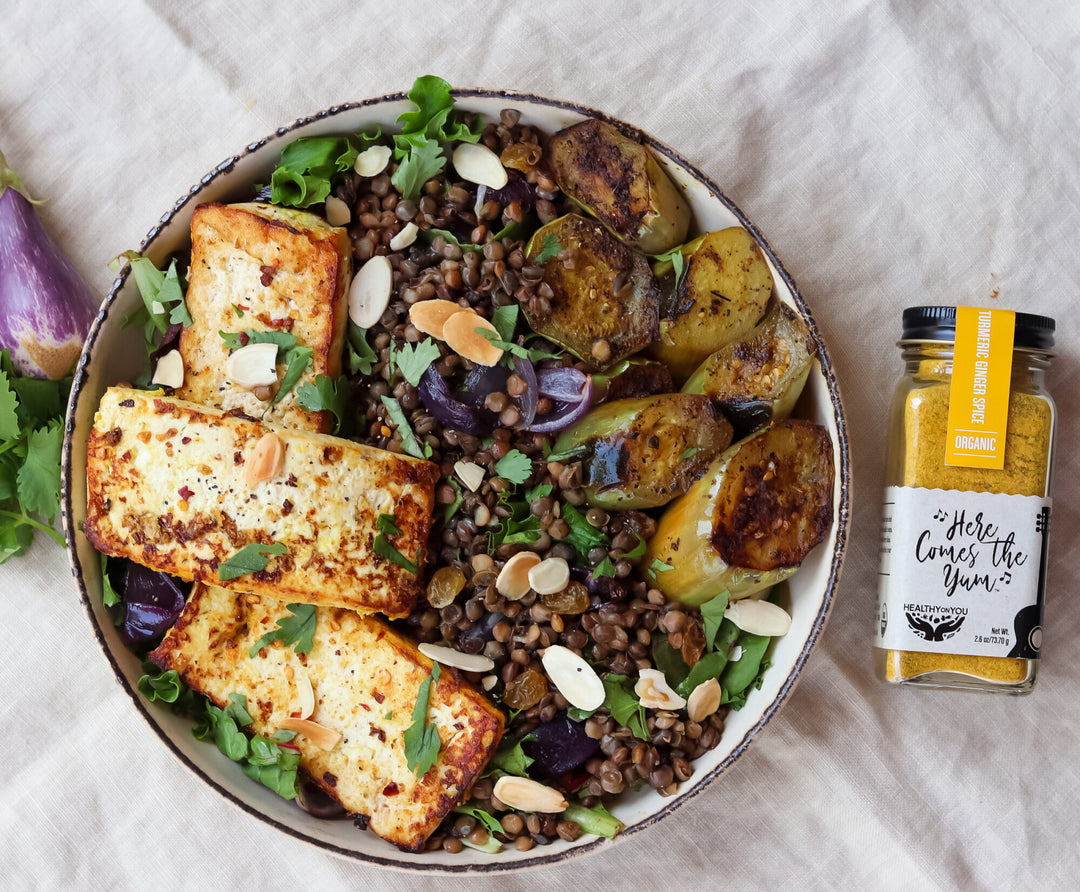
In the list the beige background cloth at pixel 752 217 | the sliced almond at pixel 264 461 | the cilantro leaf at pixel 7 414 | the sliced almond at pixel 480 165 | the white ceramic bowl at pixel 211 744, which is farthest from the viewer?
the beige background cloth at pixel 752 217

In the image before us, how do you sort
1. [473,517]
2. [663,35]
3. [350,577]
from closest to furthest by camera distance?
[350,577]
[473,517]
[663,35]

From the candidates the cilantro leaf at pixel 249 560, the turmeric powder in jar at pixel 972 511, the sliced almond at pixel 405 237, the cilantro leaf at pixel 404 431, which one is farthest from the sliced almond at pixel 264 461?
the turmeric powder in jar at pixel 972 511

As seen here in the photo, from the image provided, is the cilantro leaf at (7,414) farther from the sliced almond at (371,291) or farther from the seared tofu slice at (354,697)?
the sliced almond at (371,291)

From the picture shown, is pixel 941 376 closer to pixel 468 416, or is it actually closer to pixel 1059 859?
pixel 468 416

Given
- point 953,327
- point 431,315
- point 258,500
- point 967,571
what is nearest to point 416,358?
point 431,315

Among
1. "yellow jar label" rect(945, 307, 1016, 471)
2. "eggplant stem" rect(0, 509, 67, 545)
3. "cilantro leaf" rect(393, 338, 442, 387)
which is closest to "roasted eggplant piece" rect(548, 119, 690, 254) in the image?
"cilantro leaf" rect(393, 338, 442, 387)

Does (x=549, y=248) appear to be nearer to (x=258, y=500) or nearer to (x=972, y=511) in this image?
(x=258, y=500)

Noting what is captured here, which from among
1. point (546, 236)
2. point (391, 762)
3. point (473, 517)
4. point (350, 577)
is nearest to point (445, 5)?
point (546, 236)
